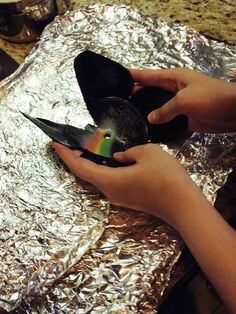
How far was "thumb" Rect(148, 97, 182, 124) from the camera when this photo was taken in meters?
0.61

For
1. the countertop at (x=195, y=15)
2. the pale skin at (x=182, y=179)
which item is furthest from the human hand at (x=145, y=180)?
the countertop at (x=195, y=15)

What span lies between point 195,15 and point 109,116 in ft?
1.23

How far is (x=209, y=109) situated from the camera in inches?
23.5

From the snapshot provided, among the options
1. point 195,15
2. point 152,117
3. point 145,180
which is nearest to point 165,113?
point 152,117

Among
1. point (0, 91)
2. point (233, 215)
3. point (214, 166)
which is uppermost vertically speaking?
point (0, 91)

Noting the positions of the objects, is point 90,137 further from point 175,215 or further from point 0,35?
point 0,35

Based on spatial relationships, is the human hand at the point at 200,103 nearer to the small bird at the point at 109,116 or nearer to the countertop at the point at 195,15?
the small bird at the point at 109,116

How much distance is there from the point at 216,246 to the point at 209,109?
220 millimetres

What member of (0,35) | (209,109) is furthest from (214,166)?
(0,35)

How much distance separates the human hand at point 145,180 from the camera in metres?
0.53

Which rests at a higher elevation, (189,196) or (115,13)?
(115,13)

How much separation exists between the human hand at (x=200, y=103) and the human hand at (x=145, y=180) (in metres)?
0.08

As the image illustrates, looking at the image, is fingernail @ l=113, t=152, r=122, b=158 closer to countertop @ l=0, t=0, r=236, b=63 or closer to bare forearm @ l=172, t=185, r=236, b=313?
bare forearm @ l=172, t=185, r=236, b=313

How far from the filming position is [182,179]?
53 cm
